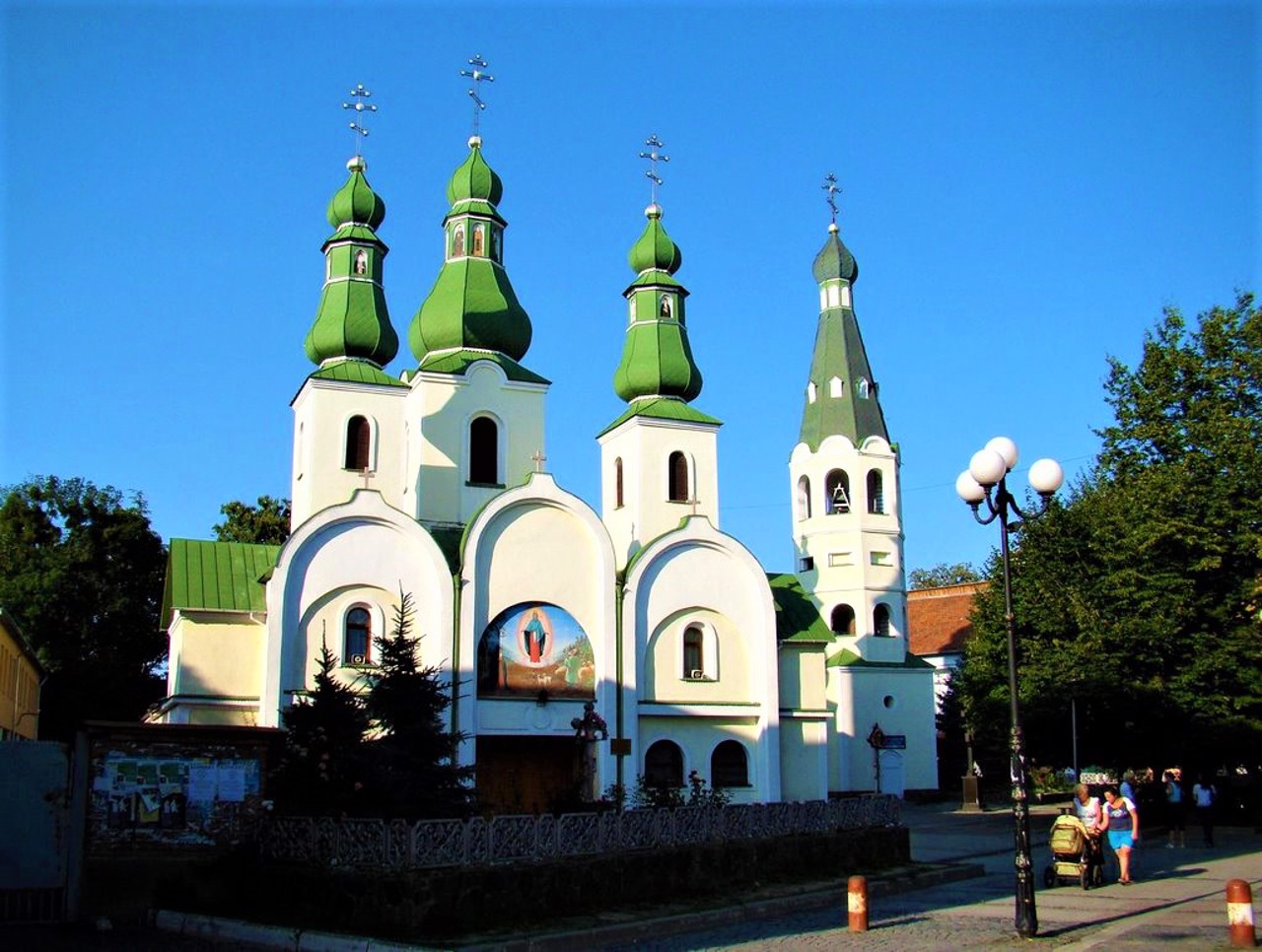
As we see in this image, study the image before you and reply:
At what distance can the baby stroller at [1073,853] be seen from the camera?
18.3 meters

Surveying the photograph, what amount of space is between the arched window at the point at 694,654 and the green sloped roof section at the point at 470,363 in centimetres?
741

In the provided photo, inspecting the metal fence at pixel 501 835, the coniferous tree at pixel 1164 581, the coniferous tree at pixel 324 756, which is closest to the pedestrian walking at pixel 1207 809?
the coniferous tree at pixel 1164 581

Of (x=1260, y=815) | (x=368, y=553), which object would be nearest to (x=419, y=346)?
(x=368, y=553)

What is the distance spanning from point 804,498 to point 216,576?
2103 cm

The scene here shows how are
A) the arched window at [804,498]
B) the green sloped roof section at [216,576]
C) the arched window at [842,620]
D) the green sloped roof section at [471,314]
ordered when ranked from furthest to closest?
the arched window at [804,498], the arched window at [842,620], the green sloped roof section at [471,314], the green sloped roof section at [216,576]

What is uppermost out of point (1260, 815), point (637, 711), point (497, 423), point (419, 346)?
point (419, 346)

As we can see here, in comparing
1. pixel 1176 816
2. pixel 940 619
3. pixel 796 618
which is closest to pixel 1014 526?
pixel 1176 816

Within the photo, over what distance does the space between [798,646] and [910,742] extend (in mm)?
10551

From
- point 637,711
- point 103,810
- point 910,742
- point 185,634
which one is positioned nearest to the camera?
point 103,810

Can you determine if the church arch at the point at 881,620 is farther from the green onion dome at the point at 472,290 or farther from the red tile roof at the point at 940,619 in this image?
the red tile roof at the point at 940,619

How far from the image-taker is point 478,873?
1454cm

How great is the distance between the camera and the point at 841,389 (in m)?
44.0

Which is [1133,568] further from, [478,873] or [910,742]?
[478,873]

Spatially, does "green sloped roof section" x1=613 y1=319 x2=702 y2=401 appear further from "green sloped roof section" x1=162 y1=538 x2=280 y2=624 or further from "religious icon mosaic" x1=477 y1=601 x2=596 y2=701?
"green sloped roof section" x1=162 y1=538 x2=280 y2=624
